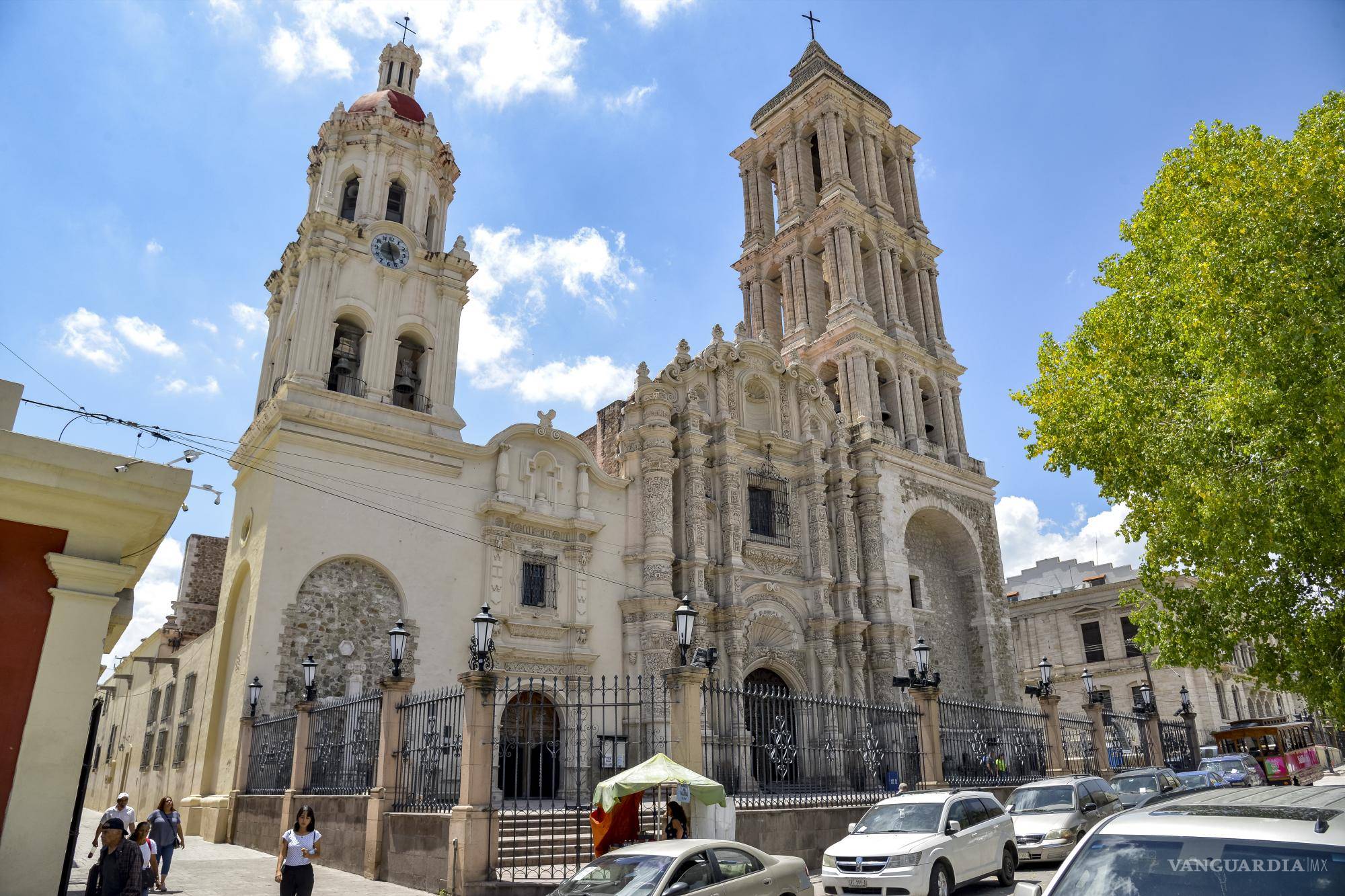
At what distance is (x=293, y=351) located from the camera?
901 inches

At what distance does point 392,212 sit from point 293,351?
20.8 feet

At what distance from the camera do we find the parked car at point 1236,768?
25312 mm

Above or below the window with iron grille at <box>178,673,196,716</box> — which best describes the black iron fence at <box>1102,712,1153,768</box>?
below

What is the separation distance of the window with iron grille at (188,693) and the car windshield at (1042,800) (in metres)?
20.4

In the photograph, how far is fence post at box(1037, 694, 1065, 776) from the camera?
21859 millimetres

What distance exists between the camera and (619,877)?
8219 millimetres

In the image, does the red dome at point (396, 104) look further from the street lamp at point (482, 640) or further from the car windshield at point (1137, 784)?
the car windshield at point (1137, 784)

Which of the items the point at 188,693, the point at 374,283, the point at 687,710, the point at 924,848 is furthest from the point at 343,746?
the point at 374,283

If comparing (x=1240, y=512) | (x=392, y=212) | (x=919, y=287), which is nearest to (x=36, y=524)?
(x=1240, y=512)

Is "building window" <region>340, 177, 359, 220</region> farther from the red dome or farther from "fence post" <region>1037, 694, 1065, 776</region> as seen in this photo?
"fence post" <region>1037, 694, 1065, 776</region>

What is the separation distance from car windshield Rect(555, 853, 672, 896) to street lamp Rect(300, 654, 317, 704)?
34.5 feet

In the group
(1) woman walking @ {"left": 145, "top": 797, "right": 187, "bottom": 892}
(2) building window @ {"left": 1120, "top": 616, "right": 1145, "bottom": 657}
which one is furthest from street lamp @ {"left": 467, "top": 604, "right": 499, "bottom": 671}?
(2) building window @ {"left": 1120, "top": 616, "right": 1145, "bottom": 657}

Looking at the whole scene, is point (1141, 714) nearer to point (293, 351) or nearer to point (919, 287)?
point (919, 287)

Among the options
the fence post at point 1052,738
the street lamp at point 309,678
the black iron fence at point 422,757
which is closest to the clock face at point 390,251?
the street lamp at point 309,678
